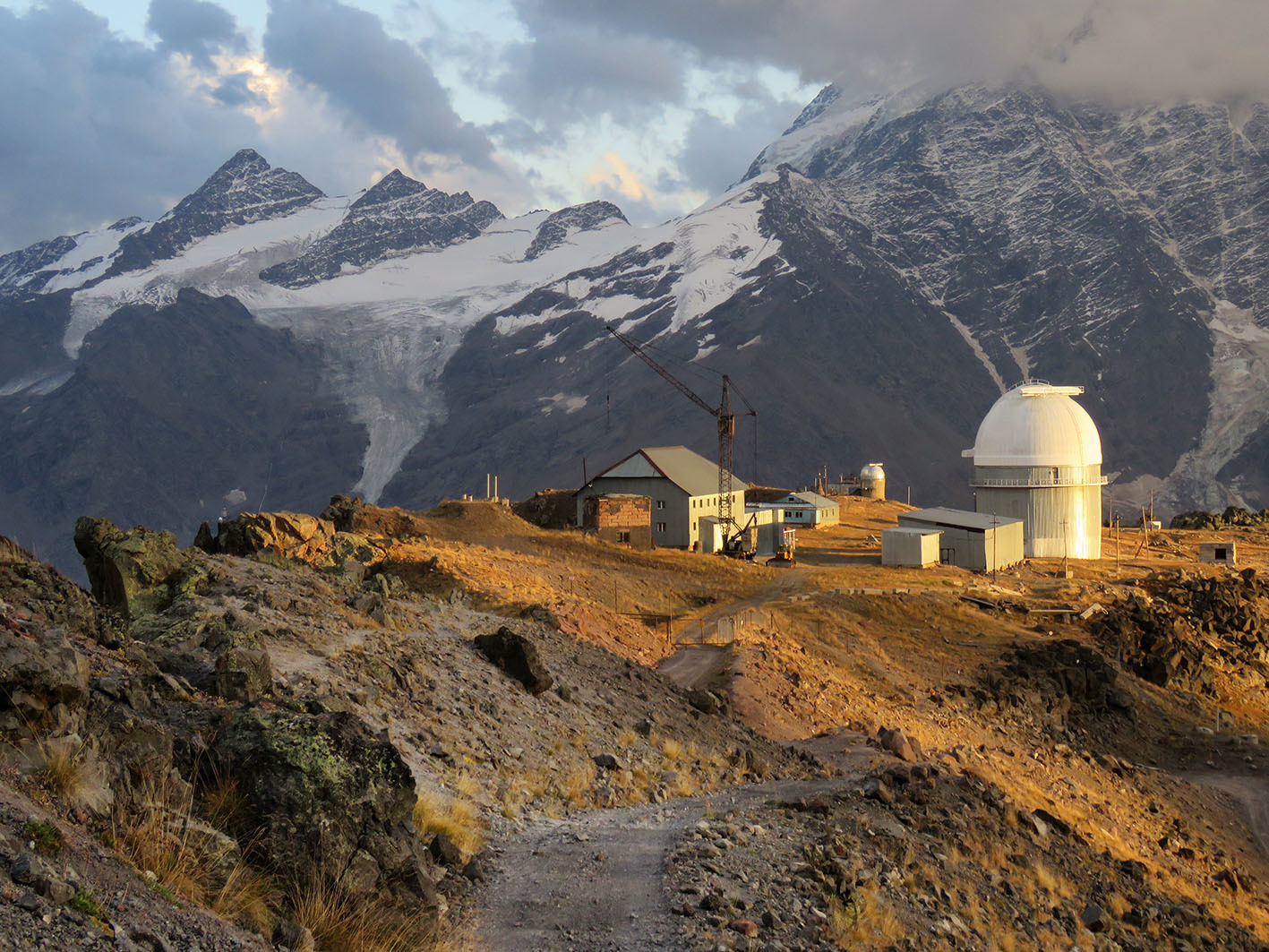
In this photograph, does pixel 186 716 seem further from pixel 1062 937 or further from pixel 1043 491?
pixel 1043 491

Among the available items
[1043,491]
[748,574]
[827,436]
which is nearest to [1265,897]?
[748,574]

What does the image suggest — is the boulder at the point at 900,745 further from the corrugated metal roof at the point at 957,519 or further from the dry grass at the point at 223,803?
the corrugated metal roof at the point at 957,519

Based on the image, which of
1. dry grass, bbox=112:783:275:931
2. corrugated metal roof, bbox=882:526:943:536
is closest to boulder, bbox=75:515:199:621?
dry grass, bbox=112:783:275:931

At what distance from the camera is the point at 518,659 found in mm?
19422

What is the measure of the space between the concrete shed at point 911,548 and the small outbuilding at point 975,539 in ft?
4.35

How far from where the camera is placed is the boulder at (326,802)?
8.95 meters

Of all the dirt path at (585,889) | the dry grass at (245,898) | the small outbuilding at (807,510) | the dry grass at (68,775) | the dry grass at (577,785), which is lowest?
Result: the dry grass at (577,785)

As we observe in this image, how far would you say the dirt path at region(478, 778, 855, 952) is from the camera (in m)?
9.32

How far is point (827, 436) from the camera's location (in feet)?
596

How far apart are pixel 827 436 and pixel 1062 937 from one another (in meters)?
170

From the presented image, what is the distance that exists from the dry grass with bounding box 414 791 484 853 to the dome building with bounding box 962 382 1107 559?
61.3 meters

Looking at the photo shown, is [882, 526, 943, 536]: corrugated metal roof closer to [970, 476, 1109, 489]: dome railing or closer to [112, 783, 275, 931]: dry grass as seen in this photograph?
[970, 476, 1109, 489]: dome railing

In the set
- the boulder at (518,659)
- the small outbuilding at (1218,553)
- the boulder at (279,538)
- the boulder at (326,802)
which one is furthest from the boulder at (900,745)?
the small outbuilding at (1218,553)

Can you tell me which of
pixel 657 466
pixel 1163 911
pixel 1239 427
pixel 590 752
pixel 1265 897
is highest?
pixel 1239 427
